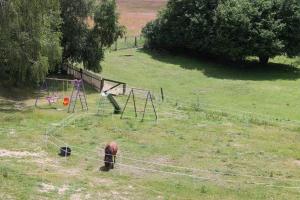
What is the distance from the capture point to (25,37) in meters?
35.8

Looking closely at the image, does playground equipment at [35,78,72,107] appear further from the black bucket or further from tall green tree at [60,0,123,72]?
the black bucket

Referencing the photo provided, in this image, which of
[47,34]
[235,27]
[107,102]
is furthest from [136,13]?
[47,34]

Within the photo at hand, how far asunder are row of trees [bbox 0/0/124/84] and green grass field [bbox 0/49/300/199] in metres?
2.81

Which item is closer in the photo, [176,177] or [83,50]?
[176,177]

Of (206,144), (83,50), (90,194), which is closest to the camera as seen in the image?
→ (90,194)

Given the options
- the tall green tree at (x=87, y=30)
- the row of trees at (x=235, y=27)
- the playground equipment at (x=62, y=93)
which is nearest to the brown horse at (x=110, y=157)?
the playground equipment at (x=62, y=93)

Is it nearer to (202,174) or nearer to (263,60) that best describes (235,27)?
(263,60)

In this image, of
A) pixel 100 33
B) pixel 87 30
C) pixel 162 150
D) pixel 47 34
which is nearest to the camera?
pixel 162 150

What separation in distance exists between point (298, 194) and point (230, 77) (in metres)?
35.6

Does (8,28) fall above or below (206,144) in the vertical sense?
above

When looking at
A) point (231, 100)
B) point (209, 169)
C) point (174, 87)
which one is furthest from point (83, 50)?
point (209, 169)

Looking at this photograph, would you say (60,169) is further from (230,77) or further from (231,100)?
(230,77)

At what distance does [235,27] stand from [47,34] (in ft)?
83.9

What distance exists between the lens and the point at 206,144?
2980 centimetres
